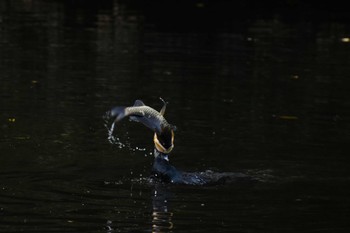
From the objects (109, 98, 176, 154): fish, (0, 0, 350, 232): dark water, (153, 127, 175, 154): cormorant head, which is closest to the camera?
(0, 0, 350, 232): dark water

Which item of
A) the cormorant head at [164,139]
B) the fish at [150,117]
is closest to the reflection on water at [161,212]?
the cormorant head at [164,139]

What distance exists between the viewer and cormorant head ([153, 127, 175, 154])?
12297 mm

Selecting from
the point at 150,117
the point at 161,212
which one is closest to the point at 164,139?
the point at 150,117

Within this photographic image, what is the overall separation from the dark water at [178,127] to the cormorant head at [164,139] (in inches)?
17.9

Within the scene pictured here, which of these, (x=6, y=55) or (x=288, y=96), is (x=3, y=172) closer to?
(x=288, y=96)

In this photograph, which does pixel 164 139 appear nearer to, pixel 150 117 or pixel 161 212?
pixel 150 117

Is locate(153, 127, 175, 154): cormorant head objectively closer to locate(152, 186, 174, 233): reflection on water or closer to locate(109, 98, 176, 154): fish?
locate(109, 98, 176, 154): fish

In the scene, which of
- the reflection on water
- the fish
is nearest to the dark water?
the reflection on water

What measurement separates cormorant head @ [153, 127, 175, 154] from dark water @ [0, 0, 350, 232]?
455mm

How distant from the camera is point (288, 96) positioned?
19.6 meters

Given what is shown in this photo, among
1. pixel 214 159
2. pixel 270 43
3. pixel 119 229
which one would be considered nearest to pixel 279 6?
pixel 270 43

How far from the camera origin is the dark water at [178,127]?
11281 mm

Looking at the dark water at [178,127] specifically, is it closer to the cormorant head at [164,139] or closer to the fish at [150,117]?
the cormorant head at [164,139]

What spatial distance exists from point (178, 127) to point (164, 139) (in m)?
3.58
